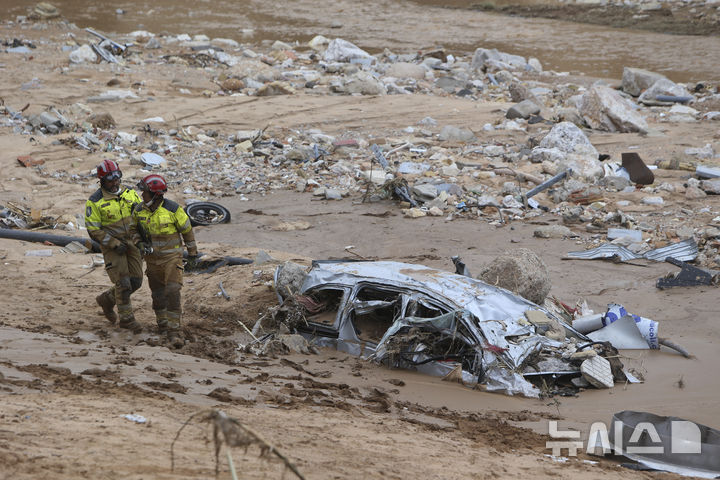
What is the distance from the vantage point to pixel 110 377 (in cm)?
623

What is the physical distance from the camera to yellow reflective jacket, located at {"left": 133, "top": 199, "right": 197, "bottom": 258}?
7.53 meters

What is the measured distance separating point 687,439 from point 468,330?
79.6 inches

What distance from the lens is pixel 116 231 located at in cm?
780

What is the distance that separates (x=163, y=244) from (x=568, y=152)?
35.1 feet

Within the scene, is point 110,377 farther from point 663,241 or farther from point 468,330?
point 663,241

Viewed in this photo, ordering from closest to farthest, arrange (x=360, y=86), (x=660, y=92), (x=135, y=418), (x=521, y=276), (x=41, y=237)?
(x=135, y=418) → (x=521, y=276) → (x=41, y=237) → (x=660, y=92) → (x=360, y=86)

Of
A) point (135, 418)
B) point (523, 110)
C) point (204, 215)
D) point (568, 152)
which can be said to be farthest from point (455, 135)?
point (135, 418)

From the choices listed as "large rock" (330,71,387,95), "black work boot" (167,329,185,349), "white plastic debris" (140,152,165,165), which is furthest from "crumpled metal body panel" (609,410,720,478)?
"large rock" (330,71,387,95)

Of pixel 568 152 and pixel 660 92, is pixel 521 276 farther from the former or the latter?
pixel 660 92

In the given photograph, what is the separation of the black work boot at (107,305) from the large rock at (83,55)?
17.4m

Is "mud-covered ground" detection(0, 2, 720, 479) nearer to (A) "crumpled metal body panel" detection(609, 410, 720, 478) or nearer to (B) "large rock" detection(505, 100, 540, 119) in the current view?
(A) "crumpled metal body panel" detection(609, 410, 720, 478)

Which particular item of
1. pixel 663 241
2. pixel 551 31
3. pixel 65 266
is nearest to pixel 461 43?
pixel 551 31

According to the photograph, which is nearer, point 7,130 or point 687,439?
point 687,439

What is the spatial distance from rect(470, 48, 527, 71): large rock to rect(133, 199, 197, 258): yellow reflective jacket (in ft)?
63.5
